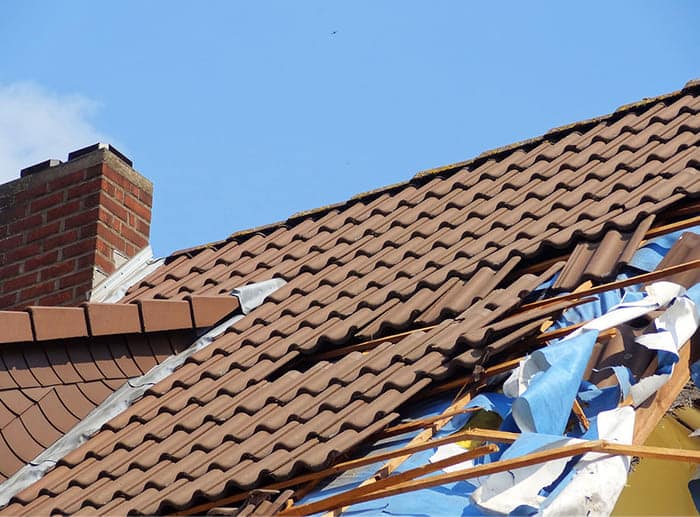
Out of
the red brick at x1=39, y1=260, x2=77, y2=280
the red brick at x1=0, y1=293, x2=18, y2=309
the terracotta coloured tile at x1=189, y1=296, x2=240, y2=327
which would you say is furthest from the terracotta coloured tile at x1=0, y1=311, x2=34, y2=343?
the red brick at x1=0, y1=293, x2=18, y2=309

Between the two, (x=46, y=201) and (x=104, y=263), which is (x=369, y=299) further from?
(x=46, y=201)

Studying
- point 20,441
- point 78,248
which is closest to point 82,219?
point 78,248

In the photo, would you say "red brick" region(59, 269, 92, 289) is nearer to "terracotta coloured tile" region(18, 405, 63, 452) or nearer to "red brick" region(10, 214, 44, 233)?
"red brick" region(10, 214, 44, 233)

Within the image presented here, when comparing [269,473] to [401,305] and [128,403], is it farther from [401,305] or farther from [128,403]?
[128,403]

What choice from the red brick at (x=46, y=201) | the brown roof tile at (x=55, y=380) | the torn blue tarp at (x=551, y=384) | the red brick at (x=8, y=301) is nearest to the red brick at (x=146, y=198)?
the red brick at (x=46, y=201)

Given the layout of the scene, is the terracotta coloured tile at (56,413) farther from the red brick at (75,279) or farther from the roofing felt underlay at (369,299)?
the red brick at (75,279)

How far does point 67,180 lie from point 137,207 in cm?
58

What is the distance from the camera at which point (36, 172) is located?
917 cm

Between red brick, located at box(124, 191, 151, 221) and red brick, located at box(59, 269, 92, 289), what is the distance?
2.54 feet

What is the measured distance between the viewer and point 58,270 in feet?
28.1

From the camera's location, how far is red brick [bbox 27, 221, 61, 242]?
8742mm

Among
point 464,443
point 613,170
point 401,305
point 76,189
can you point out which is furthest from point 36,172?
point 464,443

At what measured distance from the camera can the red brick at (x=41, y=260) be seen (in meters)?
8.62

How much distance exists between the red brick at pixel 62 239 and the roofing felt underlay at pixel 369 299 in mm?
634
